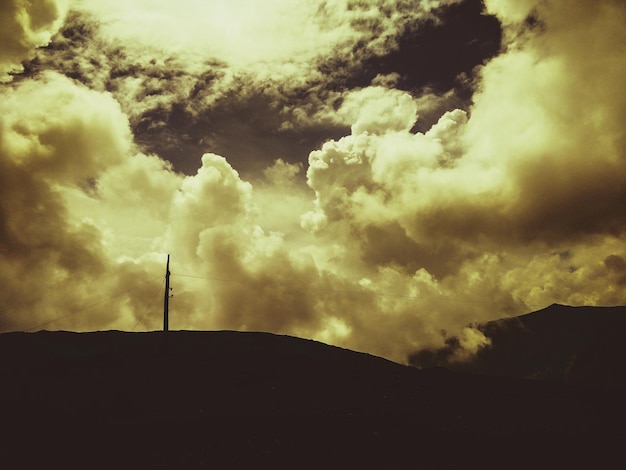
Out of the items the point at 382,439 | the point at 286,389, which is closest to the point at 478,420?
the point at 382,439

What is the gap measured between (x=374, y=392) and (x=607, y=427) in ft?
69.2

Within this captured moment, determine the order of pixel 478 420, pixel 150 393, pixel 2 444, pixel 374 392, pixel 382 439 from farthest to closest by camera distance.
Answer: pixel 374 392 < pixel 478 420 < pixel 150 393 < pixel 382 439 < pixel 2 444

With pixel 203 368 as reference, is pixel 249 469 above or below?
below

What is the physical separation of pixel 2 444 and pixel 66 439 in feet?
9.90

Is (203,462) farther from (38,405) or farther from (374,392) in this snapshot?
(374,392)

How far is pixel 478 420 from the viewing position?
32.8 m

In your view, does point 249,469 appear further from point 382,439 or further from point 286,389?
point 286,389

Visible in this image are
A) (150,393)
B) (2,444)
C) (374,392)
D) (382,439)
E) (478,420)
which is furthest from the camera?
(374,392)

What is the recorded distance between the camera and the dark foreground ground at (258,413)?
854 inches

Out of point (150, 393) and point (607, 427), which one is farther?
point (607, 427)

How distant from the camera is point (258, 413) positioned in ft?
91.1

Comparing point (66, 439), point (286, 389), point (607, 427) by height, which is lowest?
point (607, 427)

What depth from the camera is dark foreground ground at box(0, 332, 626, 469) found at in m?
21.7

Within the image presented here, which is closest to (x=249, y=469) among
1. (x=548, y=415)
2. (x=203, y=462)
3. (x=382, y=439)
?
(x=203, y=462)
